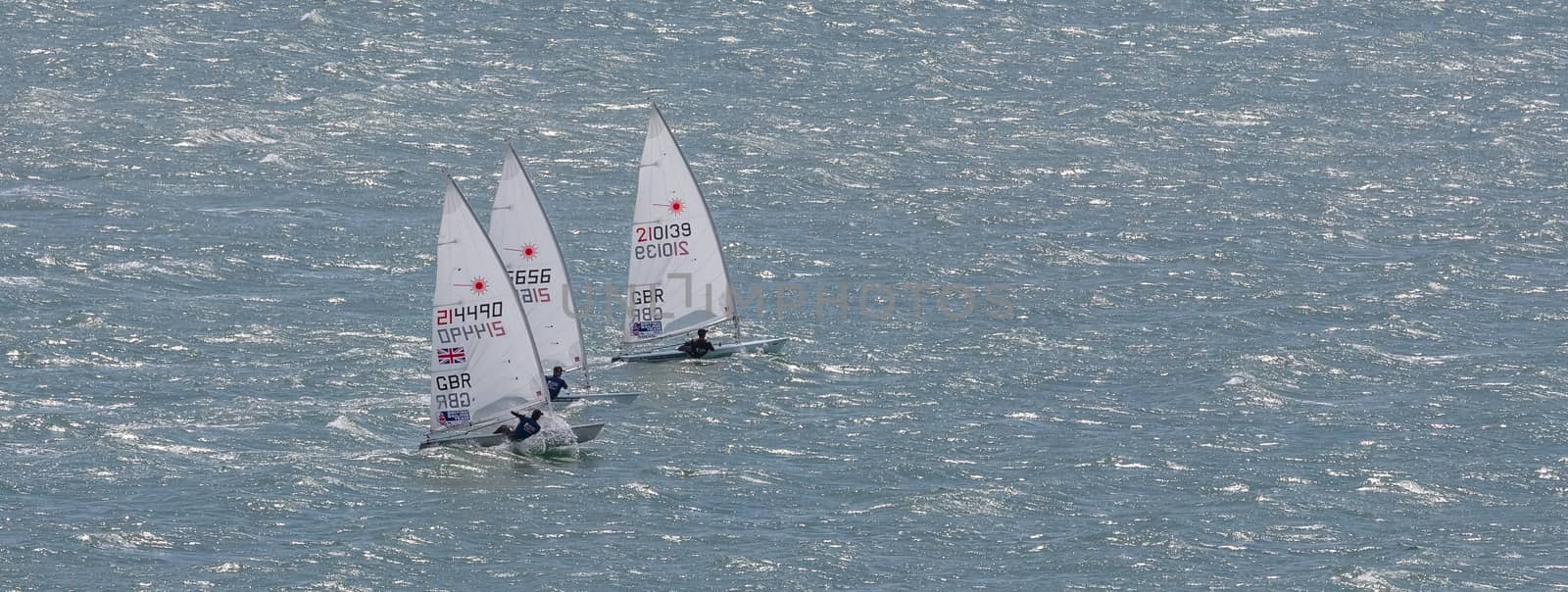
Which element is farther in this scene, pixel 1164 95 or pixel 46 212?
pixel 1164 95

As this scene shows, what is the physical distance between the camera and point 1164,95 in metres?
113

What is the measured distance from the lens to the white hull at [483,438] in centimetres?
A: 5815

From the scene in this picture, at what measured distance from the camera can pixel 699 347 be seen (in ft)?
229

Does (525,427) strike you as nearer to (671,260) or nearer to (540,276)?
(540,276)

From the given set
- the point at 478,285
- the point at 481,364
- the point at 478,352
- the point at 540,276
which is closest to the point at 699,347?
the point at 540,276

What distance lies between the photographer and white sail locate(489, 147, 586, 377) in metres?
63.9

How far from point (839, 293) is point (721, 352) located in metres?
8.84

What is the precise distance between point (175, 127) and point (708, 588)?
59183 mm

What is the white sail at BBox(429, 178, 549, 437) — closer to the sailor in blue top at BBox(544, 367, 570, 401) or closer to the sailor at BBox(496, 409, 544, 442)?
the sailor at BBox(496, 409, 544, 442)

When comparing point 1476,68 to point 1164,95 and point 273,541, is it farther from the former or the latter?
point 273,541

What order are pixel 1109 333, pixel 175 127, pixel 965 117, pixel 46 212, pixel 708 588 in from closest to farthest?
pixel 708 588 < pixel 1109 333 < pixel 46 212 < pixel 175 127 < pixel 965 117

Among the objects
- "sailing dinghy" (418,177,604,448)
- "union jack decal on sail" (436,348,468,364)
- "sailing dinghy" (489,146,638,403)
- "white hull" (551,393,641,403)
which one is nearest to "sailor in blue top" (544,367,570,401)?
"white hull" (551,393,641,403)

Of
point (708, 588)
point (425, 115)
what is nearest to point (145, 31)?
point (425, 115)

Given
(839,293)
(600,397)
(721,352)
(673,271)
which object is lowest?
(600,397)
